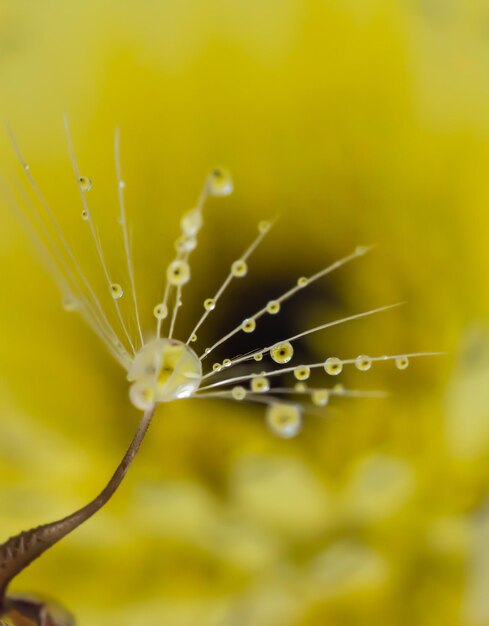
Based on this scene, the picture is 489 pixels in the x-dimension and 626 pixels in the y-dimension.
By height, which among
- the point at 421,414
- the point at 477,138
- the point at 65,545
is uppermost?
the point at 477,138

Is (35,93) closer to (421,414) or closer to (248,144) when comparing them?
(248,144)

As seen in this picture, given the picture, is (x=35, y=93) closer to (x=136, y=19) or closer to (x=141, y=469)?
(x=136, y=19)

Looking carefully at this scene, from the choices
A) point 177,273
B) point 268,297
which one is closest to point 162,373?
point 177,273

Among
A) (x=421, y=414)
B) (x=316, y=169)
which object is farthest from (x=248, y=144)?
(x=421, y=414)

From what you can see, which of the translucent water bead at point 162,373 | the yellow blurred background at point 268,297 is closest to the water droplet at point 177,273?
the translucent water bead at point 162,373

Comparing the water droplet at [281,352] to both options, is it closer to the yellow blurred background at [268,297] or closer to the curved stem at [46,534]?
the curved stem at [46,534]

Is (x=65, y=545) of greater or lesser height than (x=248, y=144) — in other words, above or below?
below
